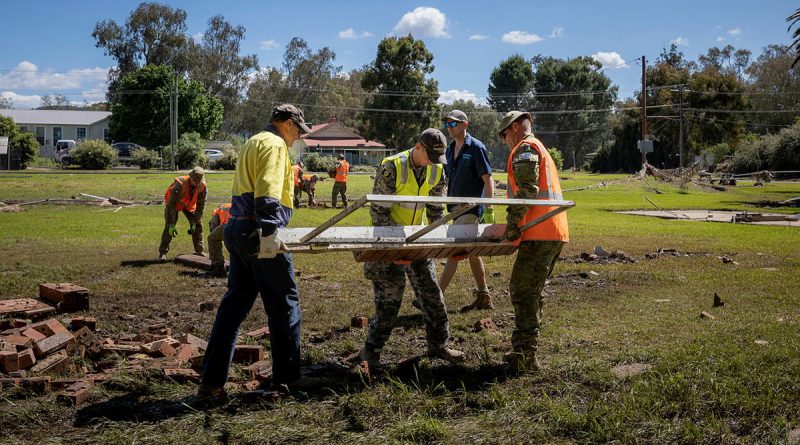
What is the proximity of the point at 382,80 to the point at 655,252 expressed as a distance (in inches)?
2378

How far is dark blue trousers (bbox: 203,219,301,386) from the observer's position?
16.8ft

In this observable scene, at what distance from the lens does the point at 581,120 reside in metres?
92.0

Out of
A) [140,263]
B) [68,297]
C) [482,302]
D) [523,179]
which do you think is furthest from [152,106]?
[523,179]

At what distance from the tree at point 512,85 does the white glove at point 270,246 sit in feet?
294

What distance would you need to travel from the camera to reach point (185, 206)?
41.0 ft

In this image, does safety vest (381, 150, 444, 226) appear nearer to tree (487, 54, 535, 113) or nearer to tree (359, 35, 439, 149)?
tree (359, 35, 439, 149)

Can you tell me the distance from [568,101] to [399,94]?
31396mm

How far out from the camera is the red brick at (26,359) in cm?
566

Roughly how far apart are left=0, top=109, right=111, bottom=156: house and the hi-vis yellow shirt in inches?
3494

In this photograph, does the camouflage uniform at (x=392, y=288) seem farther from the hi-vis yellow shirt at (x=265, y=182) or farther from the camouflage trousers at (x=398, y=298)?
the hi-vis yellow shirt at (x=265, y=182)

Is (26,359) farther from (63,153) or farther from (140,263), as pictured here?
(63,153)

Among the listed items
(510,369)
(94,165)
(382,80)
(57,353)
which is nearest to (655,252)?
(510,369)

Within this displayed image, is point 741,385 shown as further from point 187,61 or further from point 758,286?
point 187,61

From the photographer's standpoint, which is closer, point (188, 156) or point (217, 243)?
point (217, 243)
